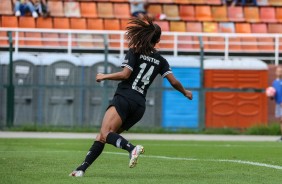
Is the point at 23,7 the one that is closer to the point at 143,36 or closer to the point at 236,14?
the point at 236,14

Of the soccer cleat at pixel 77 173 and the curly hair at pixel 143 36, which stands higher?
the curly hair at pixel 143 36

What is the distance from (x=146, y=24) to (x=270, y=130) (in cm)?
1592

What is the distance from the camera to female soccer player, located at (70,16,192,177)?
11391 mm

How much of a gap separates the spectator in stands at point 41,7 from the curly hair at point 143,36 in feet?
60.2

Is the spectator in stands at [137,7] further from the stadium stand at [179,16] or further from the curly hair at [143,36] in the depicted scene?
the curly hair at [143,36]

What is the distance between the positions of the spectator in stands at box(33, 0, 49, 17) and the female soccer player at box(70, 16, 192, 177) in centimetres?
1834

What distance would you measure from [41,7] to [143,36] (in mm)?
18687

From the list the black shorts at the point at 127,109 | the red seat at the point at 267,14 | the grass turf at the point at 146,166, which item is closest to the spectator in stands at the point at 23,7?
the red seat at the point at 267,14

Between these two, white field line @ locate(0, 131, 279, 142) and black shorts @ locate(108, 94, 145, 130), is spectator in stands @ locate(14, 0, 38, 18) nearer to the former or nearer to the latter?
white field line @ locate(0, 131, 279, 142)

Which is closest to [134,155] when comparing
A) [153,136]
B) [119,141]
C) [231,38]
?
[119,141]

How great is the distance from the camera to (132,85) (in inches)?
454

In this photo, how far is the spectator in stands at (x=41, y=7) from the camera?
29.6 m

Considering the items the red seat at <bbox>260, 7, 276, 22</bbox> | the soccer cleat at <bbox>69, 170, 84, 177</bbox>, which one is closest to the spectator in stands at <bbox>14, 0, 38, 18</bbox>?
the red seat at <bbox>260, 7, 276, 22</bbox>

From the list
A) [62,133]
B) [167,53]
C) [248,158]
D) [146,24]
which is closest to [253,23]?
[167,53]
